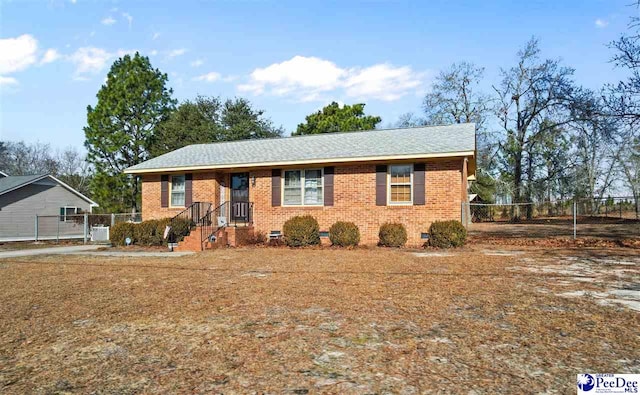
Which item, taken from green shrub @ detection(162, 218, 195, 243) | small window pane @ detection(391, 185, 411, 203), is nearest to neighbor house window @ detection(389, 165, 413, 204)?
small window pane @ detection(391, 185, 411, 203)

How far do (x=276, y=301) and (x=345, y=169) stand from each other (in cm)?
897

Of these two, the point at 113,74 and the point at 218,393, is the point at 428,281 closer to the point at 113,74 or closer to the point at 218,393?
the point at 218,393

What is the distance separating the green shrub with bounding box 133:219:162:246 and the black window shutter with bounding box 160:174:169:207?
1.77 metres

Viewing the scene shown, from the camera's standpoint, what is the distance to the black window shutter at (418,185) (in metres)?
13.1

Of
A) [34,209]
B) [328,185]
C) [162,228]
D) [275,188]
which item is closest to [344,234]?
[328,185]

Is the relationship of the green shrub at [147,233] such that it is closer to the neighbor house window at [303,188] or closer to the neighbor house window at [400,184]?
the neighbor house window at [303,188]

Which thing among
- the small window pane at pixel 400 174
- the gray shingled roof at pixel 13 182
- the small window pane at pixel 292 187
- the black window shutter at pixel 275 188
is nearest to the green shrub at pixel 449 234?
the small window pane at pixel 400 174

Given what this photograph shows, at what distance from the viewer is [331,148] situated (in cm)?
1523

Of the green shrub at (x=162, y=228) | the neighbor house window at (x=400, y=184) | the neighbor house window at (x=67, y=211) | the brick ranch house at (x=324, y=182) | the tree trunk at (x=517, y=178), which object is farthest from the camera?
the tree trunk at (x=517, y=178)

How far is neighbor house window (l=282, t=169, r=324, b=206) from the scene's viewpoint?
1459 centimetres

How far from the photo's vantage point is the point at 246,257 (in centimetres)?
1098

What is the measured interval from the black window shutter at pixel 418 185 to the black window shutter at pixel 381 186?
970 millimetres

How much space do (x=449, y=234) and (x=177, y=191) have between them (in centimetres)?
1096

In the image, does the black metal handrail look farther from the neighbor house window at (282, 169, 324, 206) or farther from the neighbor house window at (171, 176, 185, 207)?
the neighbor house window at (171, 176, 185, 207)
